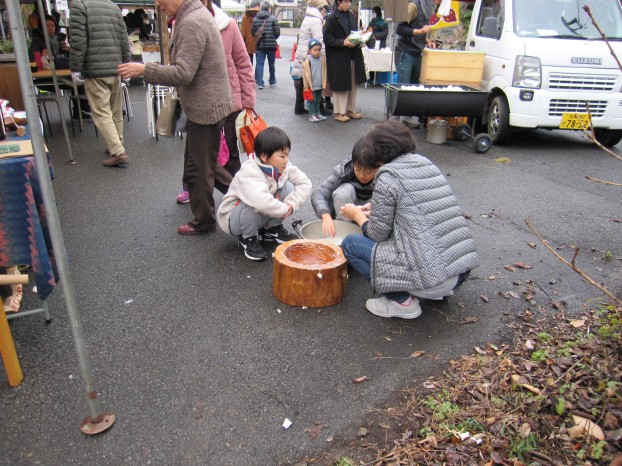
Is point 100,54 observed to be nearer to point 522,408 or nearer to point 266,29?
point 522,408

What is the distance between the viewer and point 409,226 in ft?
9.27

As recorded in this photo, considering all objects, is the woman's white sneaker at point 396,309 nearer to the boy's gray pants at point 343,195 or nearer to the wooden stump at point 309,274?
the wooden stump at point 309,274

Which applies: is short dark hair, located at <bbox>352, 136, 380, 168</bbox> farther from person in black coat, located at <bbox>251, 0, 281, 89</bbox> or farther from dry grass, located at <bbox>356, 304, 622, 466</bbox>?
person in black coat, located at <bbox>251, 0, 281, 89</bbox>

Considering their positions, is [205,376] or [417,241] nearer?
[205,376]

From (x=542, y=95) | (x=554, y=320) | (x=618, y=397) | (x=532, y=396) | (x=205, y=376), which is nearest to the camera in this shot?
(x=618, y=397)

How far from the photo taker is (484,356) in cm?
282

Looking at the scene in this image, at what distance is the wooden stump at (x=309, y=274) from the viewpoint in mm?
3135

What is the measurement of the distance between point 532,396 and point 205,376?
1.66 meters

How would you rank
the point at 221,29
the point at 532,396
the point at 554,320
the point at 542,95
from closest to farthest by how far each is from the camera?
the point at 532,396 < the point at 554,320 < the point at 221,29 < the point at 542,95

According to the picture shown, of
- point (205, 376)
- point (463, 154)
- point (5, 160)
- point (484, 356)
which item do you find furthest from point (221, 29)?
point (463, 154)

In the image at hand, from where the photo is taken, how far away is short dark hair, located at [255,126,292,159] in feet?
11.7

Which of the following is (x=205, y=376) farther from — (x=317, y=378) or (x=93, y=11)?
(x=93, y=11)

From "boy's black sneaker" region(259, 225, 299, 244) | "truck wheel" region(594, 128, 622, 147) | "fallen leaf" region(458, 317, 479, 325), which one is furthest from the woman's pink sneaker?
"truck wheel" region(594, 128, 622, 147)

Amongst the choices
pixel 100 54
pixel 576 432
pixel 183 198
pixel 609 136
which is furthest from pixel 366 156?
pixel 609 136
